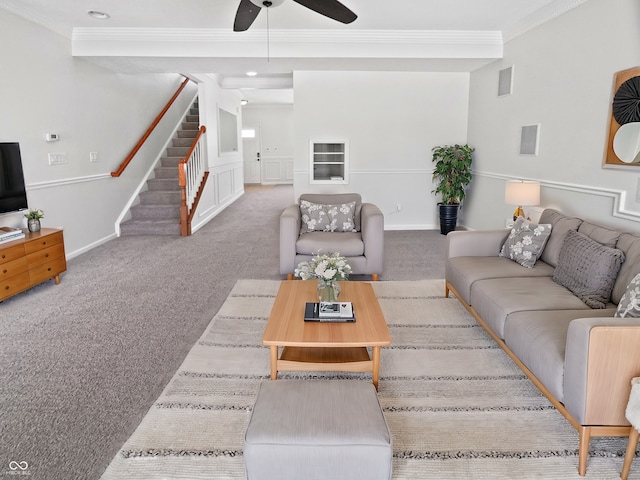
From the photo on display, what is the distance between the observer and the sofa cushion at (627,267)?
2.51m

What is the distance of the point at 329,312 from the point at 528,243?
181 centimetres

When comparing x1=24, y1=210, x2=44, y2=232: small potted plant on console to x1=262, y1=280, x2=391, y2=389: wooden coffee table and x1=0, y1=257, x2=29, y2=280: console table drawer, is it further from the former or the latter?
x1=262, y1=280, x2=391, y2=389: wooden coffee table

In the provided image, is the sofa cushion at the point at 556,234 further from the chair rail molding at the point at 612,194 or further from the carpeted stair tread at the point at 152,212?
the carpeted stair tread at the point at 152,212

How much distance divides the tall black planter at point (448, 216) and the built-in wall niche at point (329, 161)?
153 cm

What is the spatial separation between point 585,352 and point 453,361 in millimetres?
1061

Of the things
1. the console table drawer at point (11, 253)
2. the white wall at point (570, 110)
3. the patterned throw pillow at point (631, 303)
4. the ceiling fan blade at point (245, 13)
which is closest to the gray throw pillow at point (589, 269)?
the patterned throw pillow at point (631, 303)

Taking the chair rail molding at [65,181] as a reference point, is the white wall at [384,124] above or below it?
above

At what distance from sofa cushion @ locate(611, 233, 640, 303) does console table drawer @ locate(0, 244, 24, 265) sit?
4.42 meters

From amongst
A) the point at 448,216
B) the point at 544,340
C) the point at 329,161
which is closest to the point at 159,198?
the point at 329,161

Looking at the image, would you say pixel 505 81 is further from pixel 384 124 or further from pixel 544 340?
pixel 544 340

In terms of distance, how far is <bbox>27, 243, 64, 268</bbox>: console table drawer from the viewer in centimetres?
388

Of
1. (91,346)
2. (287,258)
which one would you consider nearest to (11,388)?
(91,346)

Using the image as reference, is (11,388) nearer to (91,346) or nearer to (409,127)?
(91,346)

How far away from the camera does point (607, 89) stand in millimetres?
3508
